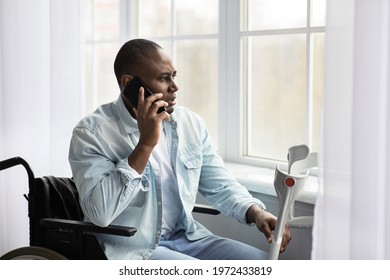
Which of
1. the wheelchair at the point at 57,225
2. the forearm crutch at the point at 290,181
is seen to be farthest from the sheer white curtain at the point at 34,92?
the forearm crutch at the point at 290,181

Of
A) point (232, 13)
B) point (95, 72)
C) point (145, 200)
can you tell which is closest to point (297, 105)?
point (232, 13)

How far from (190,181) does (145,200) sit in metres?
0.15

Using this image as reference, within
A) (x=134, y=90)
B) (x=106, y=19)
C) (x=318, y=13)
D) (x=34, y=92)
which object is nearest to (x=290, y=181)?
(x=134, y=90)

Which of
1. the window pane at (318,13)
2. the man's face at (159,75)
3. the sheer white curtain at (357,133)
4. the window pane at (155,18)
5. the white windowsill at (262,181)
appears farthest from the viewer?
the window pane at (155,18)

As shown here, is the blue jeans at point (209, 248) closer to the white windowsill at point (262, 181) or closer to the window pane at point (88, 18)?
the white windowsill at point (262, 181)

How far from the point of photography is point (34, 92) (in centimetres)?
209

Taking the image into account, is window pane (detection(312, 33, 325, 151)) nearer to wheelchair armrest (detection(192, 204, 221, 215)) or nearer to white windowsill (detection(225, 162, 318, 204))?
white windowsill (detection(225, 162, 318, 204))

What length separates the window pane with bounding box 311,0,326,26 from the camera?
6.17 feet

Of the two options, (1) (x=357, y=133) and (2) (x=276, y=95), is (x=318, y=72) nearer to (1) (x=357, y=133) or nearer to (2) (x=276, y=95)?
(2) (x=276, y=95)

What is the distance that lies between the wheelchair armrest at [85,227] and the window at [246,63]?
709 mm

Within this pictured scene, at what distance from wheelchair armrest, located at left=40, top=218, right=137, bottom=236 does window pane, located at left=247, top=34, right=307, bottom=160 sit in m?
0.72

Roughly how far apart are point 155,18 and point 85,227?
1.14 m

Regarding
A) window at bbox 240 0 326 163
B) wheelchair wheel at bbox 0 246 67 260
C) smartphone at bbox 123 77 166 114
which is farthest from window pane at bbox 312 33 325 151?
wheelchair wheel at bbox 0 246 67 260

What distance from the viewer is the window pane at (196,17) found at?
2.26 meters
